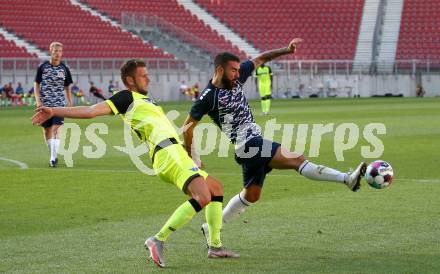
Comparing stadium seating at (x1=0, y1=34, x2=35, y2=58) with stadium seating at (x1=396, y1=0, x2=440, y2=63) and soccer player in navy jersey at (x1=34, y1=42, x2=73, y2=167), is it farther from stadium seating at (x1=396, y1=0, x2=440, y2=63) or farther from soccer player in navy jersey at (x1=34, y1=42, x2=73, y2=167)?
soccer player in navy jersey at (x1=34, y1=42, x2=73, y2=167)

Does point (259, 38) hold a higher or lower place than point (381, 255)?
lower

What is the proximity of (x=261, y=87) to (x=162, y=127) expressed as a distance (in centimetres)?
2697

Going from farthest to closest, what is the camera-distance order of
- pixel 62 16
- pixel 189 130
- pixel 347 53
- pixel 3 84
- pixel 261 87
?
pixel 347 53
pixel 62 16
pixel 3 84
pixel 261 87
pixel 189 130

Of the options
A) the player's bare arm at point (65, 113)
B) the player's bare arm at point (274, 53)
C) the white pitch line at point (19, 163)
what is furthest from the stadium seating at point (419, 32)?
the player's bare arm at point (65, 113)

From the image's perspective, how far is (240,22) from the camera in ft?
192

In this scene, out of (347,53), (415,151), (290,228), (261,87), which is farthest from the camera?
(347,53)

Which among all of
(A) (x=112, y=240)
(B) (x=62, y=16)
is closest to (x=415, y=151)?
(A) (x=112, y=240)

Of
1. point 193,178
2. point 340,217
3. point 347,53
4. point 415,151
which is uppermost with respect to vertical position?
point 193,178

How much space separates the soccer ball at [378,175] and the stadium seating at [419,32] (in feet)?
163

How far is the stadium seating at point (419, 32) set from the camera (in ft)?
192

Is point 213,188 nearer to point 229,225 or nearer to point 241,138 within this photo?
point 241,138

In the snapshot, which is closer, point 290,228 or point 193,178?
point 193,178

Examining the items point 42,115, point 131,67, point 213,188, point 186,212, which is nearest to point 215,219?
point 213,188

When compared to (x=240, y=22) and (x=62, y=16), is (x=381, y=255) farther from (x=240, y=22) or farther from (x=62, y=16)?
(x=240, y=22)
